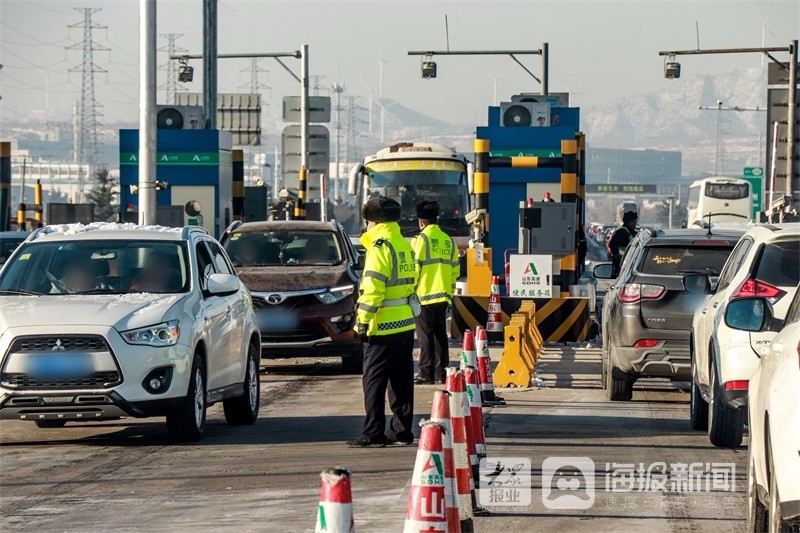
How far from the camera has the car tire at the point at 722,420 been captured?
11.9 meters

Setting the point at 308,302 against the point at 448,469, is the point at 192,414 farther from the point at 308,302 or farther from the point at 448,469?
the point at 308,302

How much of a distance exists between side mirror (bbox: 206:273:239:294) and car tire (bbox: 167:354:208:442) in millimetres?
650

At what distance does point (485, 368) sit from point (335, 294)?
4352mm

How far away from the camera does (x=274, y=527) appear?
29.0ft

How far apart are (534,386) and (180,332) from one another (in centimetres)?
626

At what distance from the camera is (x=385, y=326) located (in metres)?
12.2

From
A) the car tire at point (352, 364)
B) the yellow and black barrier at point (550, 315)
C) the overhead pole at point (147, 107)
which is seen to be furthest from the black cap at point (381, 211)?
the yellow and black barrier at point (550, 315)

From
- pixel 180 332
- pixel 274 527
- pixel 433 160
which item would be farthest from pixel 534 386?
pixel 433 160

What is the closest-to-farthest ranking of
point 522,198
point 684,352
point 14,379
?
point 14,379, point 684,352, point 522,198

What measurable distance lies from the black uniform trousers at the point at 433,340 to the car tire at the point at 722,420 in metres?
5.53

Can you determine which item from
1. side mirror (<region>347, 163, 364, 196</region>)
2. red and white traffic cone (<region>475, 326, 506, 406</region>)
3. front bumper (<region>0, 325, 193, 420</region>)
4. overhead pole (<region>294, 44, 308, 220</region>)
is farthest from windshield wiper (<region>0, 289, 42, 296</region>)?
overhead pole (<region>294, 44, 308, 220</region>)

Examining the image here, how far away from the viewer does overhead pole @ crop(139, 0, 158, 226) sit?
2197 cm

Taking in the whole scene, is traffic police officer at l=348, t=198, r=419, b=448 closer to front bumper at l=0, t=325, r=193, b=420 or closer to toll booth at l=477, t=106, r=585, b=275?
front bumper at l=0, t=325, r=193, b=420

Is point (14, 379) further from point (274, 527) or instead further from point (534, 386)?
point (534, 386)
